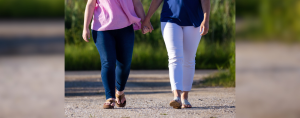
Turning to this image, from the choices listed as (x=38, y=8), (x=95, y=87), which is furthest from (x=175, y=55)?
(x=95, y=87)

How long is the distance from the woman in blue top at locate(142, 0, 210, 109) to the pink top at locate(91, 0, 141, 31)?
25 cm

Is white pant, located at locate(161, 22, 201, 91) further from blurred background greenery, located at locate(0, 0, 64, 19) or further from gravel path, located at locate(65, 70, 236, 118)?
blurred background greenery, located at locate(0, 0, 64, 19)

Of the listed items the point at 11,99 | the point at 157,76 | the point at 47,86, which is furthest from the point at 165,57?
the point at 47,86

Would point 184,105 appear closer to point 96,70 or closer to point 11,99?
point 11,99

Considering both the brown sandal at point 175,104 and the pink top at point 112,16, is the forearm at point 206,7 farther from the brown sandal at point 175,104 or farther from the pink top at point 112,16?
the brown sandal at point 175,104

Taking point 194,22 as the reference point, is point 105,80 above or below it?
below

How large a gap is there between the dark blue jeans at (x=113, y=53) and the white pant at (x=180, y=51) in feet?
1.45

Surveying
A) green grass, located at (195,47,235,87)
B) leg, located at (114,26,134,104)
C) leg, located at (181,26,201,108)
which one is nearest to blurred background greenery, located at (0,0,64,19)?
leg, located at (114,26,134,104)

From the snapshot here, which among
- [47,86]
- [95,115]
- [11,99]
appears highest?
[47,86]

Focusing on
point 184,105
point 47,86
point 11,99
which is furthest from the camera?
point 11,99

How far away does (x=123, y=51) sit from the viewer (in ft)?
13.6

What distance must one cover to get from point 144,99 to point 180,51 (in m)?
1.47

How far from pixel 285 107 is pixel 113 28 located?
223cm

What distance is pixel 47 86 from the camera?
2721 millimetres
